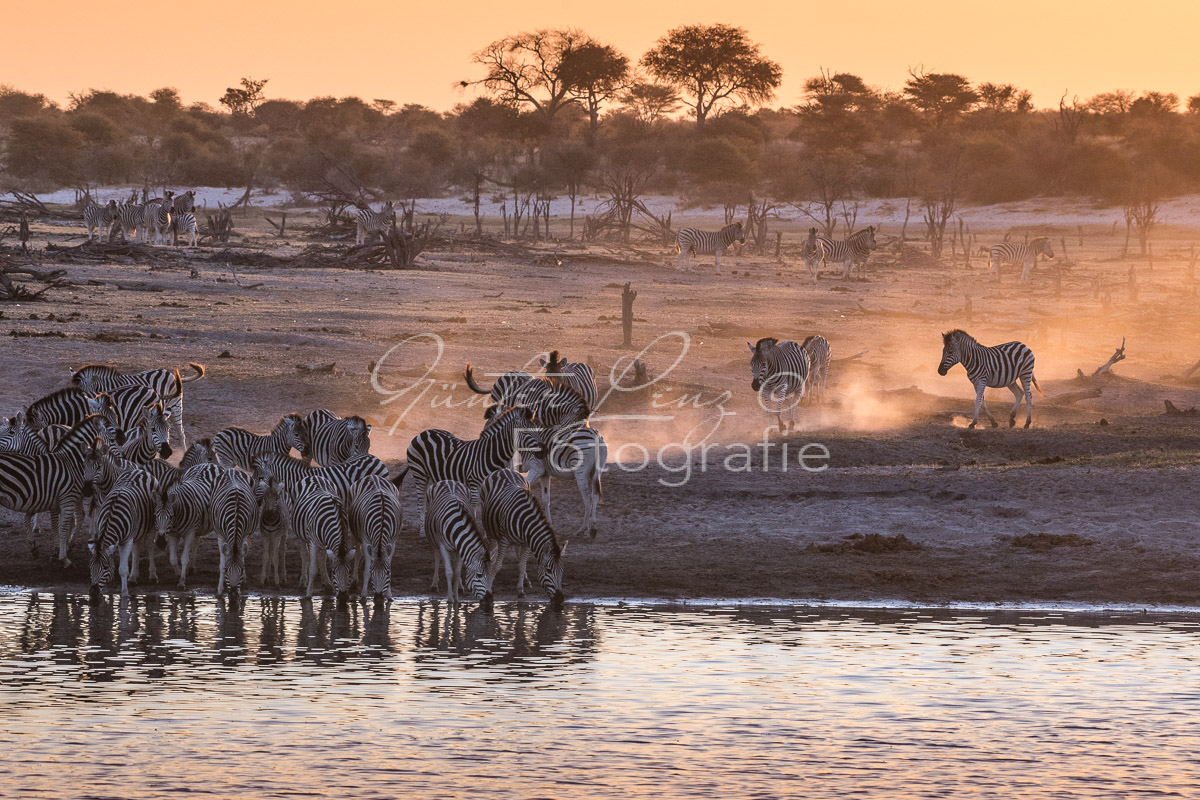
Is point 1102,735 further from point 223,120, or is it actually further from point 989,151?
point 223,120

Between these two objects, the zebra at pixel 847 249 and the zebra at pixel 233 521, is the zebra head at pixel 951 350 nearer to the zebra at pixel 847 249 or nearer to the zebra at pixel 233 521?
the zebra at pixel 233 521

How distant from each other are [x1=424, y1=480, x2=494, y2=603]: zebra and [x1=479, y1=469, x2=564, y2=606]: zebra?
0.44ft

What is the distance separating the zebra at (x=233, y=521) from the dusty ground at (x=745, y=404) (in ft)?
3.46

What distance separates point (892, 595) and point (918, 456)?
17.9ft

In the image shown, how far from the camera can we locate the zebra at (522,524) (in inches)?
484

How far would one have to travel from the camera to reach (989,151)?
6412cm

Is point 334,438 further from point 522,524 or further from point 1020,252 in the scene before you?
point 1020,252

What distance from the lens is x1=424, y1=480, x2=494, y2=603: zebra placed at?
12141 mm

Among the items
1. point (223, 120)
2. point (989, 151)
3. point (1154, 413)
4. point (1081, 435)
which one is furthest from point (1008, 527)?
point (223, 120)

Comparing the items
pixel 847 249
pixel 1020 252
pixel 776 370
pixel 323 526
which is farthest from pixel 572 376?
pixel 1020 252

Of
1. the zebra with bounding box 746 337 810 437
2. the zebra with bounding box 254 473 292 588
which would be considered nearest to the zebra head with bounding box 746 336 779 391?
the zebra with bounding box 746 337 810 437

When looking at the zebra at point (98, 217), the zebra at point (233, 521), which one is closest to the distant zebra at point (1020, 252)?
the zebra at point (98, 217)

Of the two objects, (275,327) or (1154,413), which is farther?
(275,327)

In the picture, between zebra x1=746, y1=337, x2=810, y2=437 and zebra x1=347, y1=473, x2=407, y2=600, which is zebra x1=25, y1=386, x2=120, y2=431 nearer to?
zebra x1=347, y1=473, x2=407, y2=600
